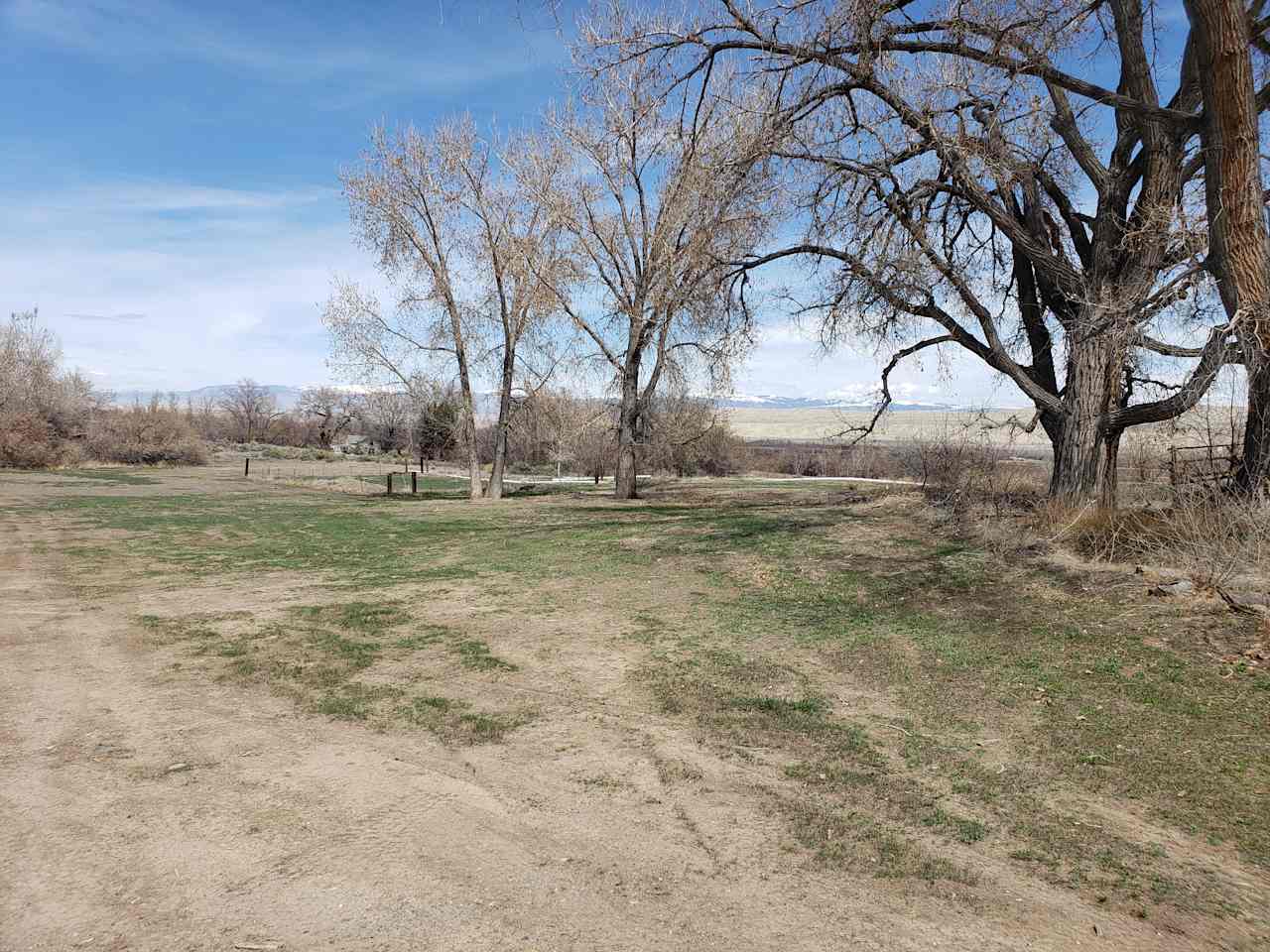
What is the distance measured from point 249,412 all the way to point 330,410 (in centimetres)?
758

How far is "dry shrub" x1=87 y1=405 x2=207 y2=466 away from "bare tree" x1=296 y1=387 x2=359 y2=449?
32.8 m

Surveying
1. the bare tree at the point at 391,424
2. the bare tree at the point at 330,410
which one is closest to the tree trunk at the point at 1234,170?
the bare tree at the point at 391,424

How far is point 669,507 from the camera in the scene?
17.9 metres

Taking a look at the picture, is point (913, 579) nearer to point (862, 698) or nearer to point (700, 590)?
point (700, 590)

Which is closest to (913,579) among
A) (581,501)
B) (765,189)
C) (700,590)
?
(700,590)

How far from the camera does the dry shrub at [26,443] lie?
33906 mm

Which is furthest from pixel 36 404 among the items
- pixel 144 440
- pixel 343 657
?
pixel 343 657

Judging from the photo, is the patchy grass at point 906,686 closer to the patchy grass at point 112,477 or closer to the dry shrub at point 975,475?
the dry shrub at point 975,475

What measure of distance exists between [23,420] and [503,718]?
39899mm

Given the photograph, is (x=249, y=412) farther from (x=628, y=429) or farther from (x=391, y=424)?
(x=628, y=429)

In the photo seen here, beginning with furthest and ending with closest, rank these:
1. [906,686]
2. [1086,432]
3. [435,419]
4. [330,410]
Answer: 1. [330,410]
2. [435,419]
3. [1086,432]
4. [906,686]

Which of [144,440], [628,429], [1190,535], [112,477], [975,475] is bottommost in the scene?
[112,477]

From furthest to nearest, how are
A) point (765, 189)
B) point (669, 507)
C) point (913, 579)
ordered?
1. point (669, 507)
2. point (765, 189)
3. point (913, 579)

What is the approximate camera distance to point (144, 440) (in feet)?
138
